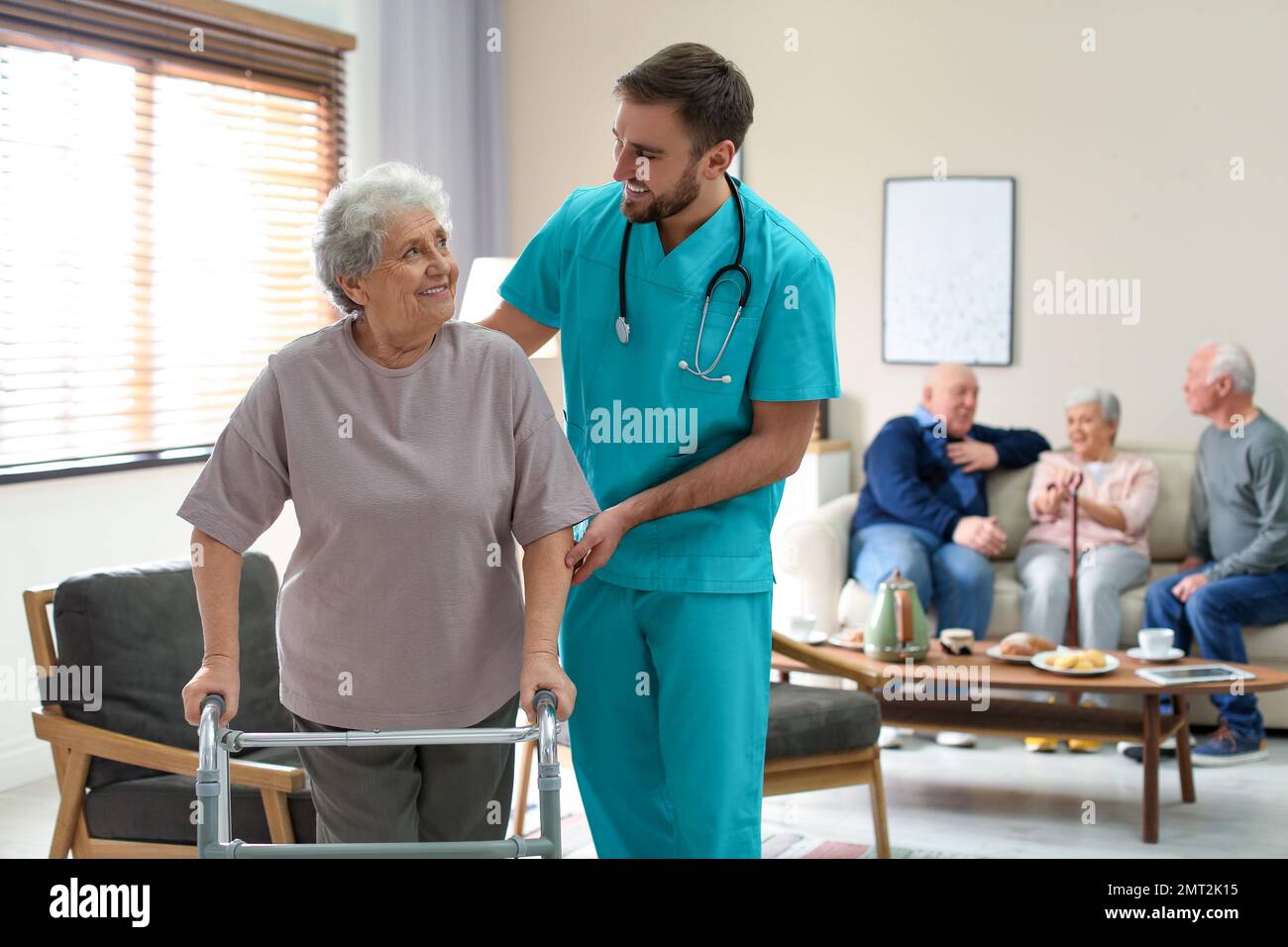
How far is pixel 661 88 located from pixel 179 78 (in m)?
2.93

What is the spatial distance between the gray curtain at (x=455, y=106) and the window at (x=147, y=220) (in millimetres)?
239

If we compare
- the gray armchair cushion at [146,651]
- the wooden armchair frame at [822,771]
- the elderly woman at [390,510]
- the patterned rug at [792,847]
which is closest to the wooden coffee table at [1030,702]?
the wooden armchair frame at [822,771]

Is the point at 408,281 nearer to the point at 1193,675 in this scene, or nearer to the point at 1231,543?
the point at 1193,675

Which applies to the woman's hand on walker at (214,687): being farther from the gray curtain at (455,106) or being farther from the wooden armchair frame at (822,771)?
the gray curtain at (455,106)

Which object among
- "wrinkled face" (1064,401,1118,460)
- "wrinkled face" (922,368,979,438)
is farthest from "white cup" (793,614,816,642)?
"wrinkled face" (1064,401,1118,460)

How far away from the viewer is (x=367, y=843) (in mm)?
1325

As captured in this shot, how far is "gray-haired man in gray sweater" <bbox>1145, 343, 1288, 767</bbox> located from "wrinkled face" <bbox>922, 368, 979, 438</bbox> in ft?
2.27

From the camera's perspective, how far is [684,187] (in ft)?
6.08

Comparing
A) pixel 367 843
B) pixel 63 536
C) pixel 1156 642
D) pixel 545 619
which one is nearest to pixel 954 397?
pixel 1156 642

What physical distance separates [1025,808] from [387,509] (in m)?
2.55

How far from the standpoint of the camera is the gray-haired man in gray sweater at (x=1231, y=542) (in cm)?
399
